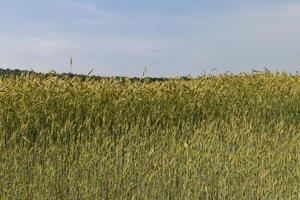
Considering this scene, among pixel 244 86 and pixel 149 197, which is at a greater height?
pixel 244 86

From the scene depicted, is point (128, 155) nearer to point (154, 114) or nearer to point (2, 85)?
point (154, 114)

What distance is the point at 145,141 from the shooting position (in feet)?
13.4

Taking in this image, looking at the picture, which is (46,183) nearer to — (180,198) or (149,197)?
(149,197)

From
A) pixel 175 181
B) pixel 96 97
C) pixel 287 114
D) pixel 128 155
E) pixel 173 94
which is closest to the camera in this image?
pixel 175 181

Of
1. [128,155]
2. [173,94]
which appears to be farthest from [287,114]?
[128,155]

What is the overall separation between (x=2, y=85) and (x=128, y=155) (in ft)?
9.69

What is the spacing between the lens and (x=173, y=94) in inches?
268

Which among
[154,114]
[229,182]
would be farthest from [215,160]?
[154,114]

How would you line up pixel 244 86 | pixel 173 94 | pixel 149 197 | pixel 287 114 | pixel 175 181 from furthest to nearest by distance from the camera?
1. pixel 244 86
2. pixel 287 114
3. pixel 173 94
4. pixel 175 181
5. pixel 149 197

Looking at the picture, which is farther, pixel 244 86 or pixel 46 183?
pixel 244 86

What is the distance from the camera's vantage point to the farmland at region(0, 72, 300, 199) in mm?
3656

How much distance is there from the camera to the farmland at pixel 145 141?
12.0 ft

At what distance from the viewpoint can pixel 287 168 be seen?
4.16 metres

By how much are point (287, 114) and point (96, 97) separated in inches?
117
